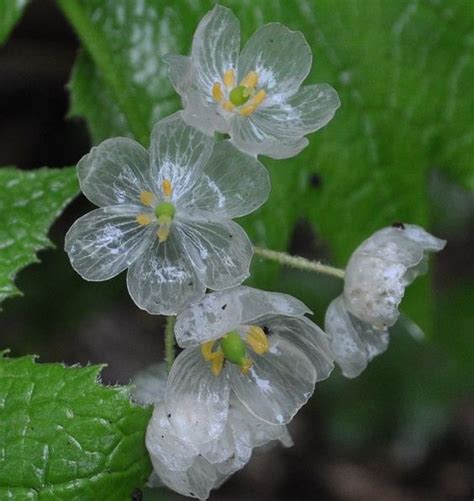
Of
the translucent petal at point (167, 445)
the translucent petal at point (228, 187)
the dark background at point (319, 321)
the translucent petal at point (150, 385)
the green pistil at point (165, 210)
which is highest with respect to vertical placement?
the translucent petal at point (228, 187)

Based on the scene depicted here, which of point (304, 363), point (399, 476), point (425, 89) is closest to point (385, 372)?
point (399, 476)

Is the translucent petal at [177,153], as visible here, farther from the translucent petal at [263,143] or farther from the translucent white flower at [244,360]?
the translucent white flower at [244,360]

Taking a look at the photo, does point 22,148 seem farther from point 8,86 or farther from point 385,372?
point 385,372

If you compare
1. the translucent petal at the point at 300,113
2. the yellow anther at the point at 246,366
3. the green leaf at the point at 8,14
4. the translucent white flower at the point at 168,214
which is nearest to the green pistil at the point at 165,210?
the translucent white flower at the point at 168,214

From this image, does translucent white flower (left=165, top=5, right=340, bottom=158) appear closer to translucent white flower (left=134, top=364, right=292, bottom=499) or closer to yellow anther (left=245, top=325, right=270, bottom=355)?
yellow anther (left=245, top=325, right=270, bottom=355)

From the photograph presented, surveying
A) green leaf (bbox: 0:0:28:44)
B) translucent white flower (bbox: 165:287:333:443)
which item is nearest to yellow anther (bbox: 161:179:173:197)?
translucent white flower (bbox: 165:287:333:443)

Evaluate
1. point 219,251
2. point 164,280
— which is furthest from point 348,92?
point 164,280
